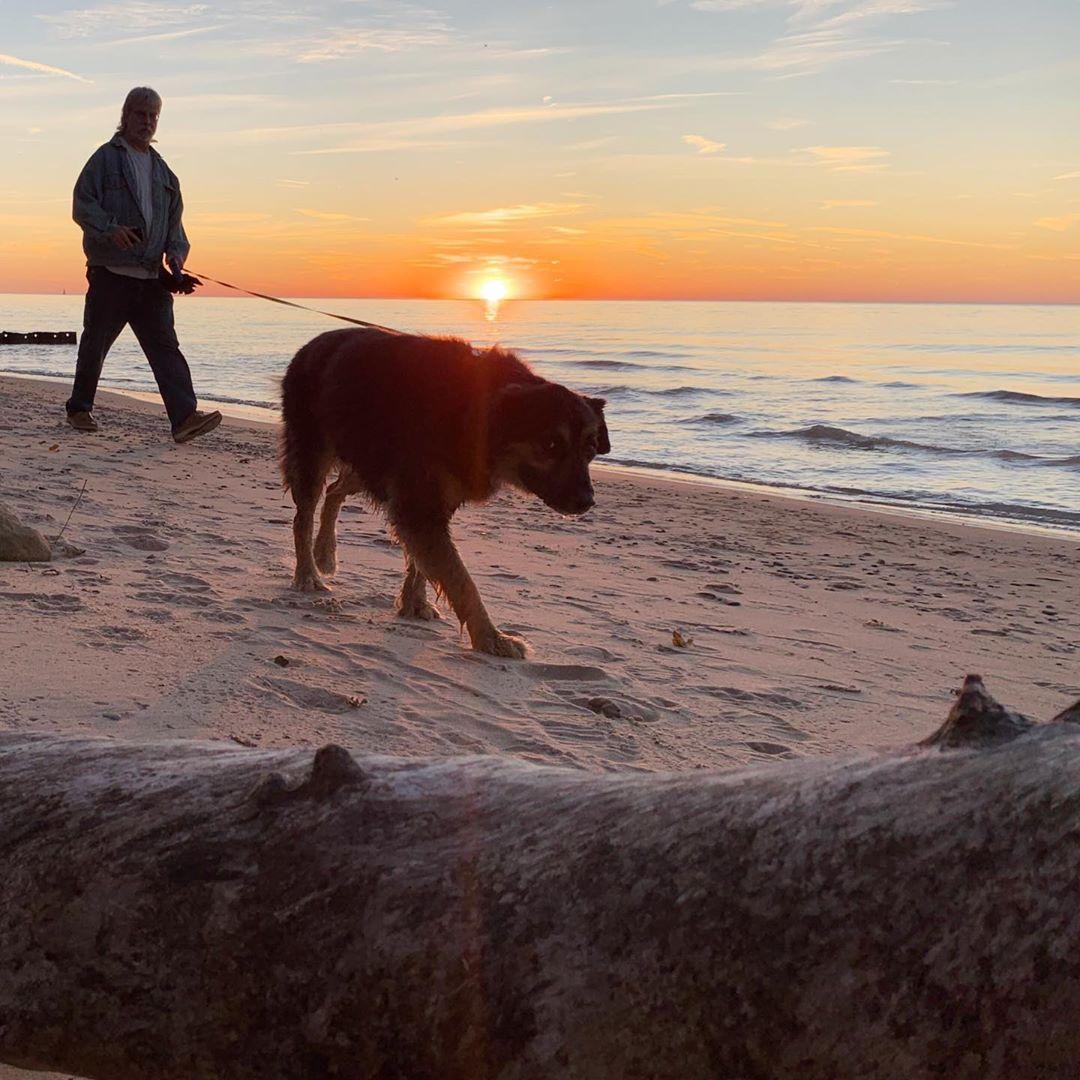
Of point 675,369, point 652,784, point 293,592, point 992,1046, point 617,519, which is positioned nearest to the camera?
point 992,1046

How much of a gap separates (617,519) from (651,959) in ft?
30.7

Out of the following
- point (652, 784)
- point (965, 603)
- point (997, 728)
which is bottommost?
point (965, 603)

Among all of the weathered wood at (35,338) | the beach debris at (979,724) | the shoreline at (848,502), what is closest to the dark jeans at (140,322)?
the shoreline at (848,502)

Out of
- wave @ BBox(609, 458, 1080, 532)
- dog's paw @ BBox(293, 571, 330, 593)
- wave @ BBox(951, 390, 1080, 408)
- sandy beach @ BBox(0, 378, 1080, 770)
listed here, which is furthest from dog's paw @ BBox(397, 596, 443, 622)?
wave @ BBox(951, 390, 1080, 408)

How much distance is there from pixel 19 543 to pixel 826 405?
2501 centimetres

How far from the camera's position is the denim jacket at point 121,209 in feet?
32.0

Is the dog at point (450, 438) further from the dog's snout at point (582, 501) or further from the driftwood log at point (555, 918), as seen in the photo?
the driftwood log at point (555, 918)

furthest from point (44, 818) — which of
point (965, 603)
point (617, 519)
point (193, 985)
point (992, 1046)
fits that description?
point (617, 519)

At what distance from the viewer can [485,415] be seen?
18.4ft

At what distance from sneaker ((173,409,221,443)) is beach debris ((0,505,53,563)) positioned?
15.7 feet

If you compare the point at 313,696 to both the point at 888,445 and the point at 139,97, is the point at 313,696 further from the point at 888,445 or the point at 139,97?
the point at 888,445

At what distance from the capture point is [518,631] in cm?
599

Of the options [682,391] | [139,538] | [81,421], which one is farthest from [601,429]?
[682,391]

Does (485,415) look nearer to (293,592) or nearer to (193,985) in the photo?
(293,592)
